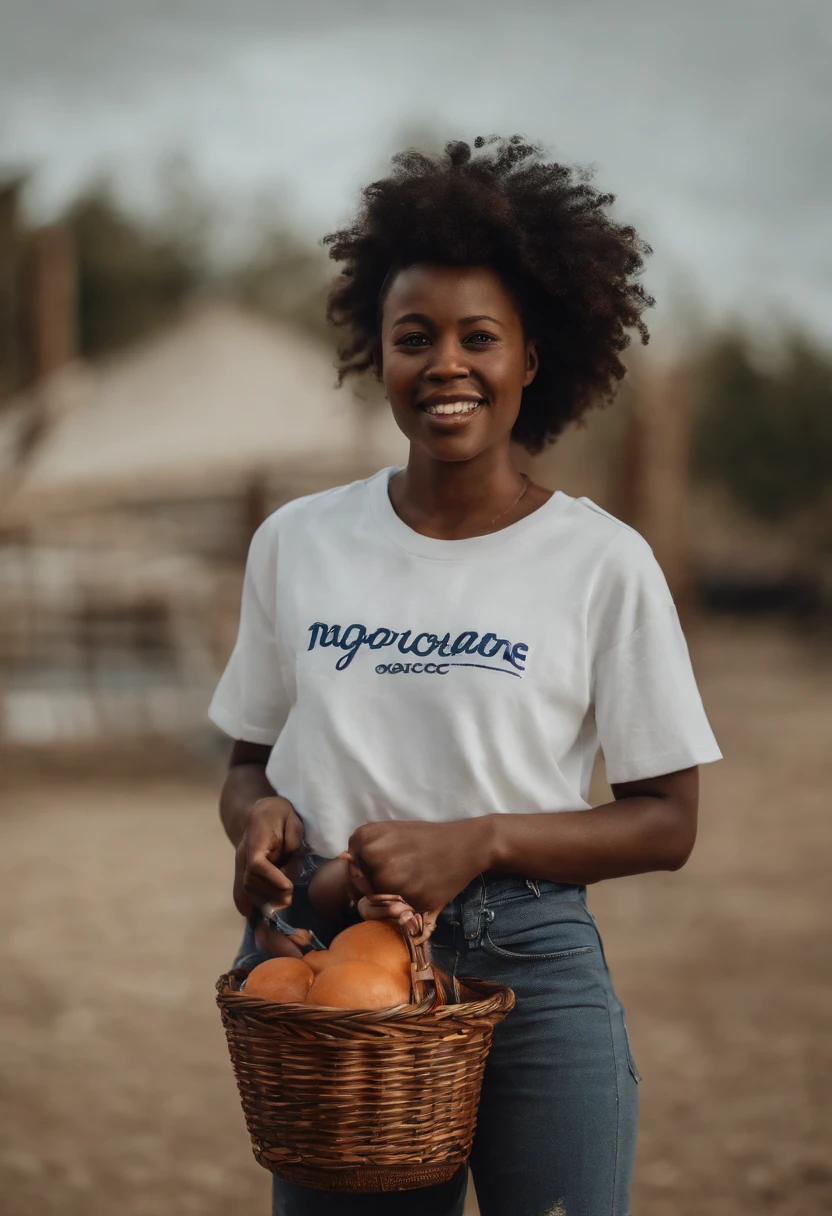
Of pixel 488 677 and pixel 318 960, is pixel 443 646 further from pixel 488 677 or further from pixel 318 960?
pixel 318 960

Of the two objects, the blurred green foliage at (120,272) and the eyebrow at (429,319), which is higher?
the blurred green foliage at (120,272)

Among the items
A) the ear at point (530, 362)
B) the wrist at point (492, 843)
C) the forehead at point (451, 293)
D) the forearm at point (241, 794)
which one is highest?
the forehead at point (451, 293)

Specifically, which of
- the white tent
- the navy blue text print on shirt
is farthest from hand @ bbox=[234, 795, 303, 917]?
the white tent

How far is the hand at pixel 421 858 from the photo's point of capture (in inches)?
68.6

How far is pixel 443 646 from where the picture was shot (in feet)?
6.15

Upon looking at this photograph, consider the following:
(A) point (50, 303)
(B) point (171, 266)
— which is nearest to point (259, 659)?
(A) point (50, 303)

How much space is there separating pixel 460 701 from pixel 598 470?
11.2 metres

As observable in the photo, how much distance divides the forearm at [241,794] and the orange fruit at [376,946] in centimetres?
32

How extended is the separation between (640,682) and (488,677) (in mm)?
197

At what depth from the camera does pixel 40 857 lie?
7379 mm

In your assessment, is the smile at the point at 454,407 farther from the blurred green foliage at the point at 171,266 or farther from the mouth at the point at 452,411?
the blurred green foliage at the point at 171,266

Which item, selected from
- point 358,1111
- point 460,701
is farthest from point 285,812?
point 358,1111

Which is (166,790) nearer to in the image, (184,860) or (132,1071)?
(184,860)

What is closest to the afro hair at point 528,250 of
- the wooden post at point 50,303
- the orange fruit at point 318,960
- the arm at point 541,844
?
the arm at point 541,844
